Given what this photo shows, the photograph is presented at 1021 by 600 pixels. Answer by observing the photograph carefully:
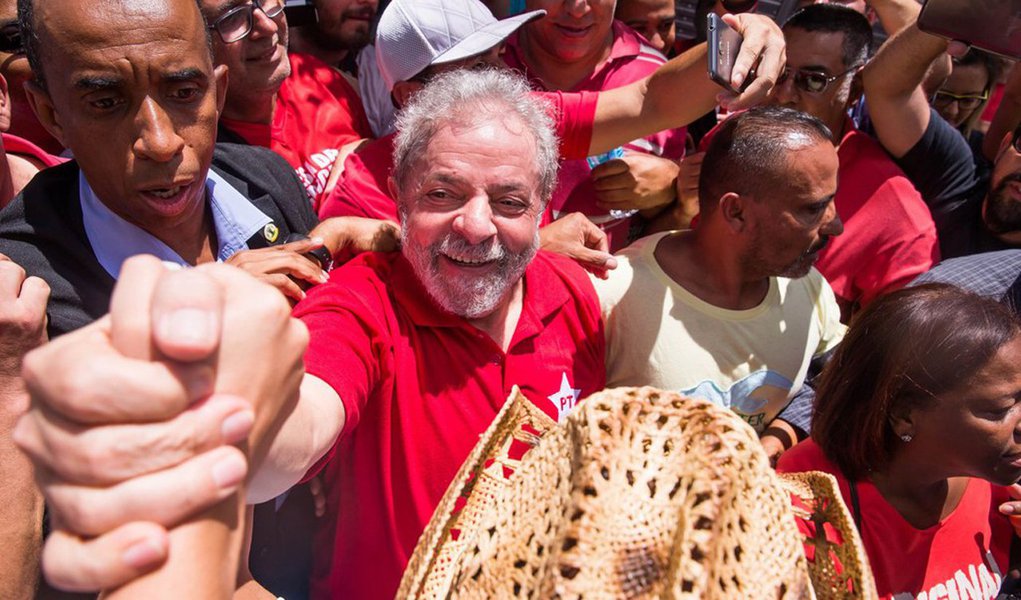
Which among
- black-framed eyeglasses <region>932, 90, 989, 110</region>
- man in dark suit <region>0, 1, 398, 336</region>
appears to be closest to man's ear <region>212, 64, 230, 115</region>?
man in dark suit <region>0, 1, 398, 336</region>

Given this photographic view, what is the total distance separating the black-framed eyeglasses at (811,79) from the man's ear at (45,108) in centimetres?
268

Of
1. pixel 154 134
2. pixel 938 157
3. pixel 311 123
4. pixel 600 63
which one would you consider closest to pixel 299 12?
pixel 311 123

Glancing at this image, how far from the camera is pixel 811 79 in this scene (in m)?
3.27

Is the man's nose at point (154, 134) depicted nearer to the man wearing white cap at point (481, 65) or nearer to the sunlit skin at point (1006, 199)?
the man wearing white cap at point (481, 65)

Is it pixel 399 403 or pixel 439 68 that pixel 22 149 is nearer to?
pixel 439 68

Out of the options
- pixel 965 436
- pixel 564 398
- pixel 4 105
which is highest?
pixel 4 105

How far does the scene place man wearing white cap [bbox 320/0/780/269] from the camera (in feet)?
8.48

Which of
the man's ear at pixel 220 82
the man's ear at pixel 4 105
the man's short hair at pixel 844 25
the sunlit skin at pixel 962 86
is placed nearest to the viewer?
the man's ear at pixel 220 82

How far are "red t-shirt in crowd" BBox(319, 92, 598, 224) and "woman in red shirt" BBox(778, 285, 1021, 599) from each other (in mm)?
1128

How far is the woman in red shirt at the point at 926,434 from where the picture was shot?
6.71ft

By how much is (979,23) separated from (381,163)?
7.00 feet

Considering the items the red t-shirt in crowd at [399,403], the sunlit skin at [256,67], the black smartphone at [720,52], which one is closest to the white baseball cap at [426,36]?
the sunlit skin at [256,67]

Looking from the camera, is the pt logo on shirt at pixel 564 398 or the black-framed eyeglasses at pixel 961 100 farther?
the black-framed eyeglasses at pixel 961 100

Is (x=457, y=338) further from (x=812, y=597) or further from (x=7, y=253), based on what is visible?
(x=812, y=597)
